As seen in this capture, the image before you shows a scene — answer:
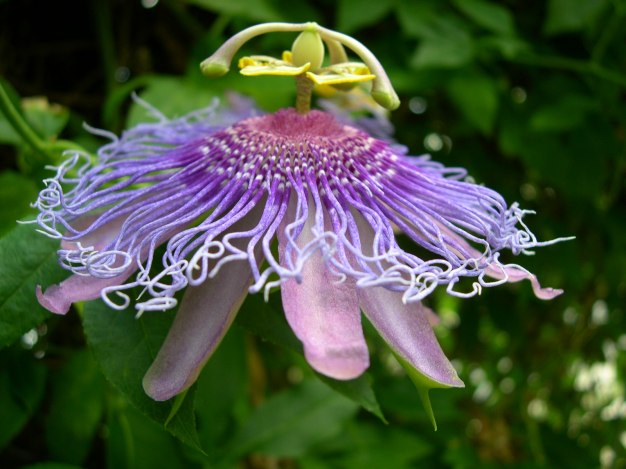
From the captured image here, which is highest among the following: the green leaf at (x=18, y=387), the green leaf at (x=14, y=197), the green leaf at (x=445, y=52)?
the green leaf at (x=14, y=197)

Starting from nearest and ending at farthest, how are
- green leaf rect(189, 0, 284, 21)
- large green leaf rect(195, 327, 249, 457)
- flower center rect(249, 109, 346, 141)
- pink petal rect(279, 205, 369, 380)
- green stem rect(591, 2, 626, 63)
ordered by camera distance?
pink petal rect(279, 205, 369, 380) → flower center rect(249, 109, 346, 141) → large green leaf rect(195, 327, 249, 457) → green leaf rect(189, 0, 284, 21) → green stem rect(591, 2, 626, 63)

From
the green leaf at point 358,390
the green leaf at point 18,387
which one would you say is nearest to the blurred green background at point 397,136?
the green leaf at point 18,387

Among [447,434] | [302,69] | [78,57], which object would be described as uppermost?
[302,69]

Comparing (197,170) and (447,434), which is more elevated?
(197,170)

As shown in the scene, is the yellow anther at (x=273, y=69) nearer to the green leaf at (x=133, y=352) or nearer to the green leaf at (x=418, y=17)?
the green leaf at (x=133, y=352)

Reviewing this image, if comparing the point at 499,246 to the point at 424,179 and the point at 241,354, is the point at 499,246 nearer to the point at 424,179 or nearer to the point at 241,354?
the point at 424,179

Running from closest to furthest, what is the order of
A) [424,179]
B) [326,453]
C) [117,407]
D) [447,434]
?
[424,179]
[117,407]
[326,453]
[447,434]

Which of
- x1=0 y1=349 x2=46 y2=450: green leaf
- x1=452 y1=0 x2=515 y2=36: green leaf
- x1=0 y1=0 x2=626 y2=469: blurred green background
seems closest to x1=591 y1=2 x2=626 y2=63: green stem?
x1=0 y1=0 x2=626 y2=469: blurred green background

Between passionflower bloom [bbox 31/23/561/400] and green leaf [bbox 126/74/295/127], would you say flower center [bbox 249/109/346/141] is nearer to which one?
passionflower bloom [bbox 31/23/561/400]

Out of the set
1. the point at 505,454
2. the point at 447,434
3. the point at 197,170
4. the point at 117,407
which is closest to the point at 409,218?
the point at 197,170
